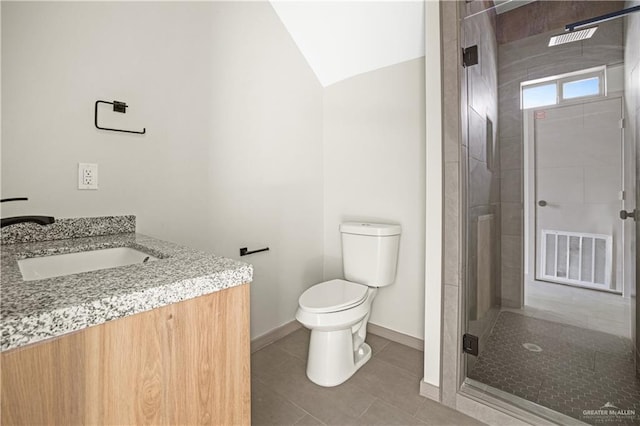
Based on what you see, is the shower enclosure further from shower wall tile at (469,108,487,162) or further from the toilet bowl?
the toilet bowl

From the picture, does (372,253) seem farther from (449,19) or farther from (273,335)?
(449,19)

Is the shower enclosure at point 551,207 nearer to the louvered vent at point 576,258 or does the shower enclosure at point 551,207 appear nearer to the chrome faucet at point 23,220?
the louvered vent at point 576,258

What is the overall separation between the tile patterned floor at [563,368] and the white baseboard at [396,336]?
1.65ft

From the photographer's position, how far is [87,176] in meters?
1.28

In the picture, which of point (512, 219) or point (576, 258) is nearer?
point (576, 258)

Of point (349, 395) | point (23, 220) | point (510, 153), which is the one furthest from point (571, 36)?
point (23, 220)

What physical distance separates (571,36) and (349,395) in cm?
213

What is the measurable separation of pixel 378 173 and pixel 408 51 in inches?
32.2

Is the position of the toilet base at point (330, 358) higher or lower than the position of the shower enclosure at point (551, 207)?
lower

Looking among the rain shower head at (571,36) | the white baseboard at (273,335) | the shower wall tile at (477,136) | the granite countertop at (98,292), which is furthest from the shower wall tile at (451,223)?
the white baseboard at (273,335)

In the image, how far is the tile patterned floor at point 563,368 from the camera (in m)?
1.33

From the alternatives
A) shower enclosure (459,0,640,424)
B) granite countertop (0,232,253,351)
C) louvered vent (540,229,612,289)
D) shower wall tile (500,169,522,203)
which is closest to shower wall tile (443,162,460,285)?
shower enclosure (459,0,640,424)

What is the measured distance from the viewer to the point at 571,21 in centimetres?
145

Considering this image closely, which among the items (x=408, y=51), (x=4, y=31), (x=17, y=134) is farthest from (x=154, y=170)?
(x=408, y=51)
